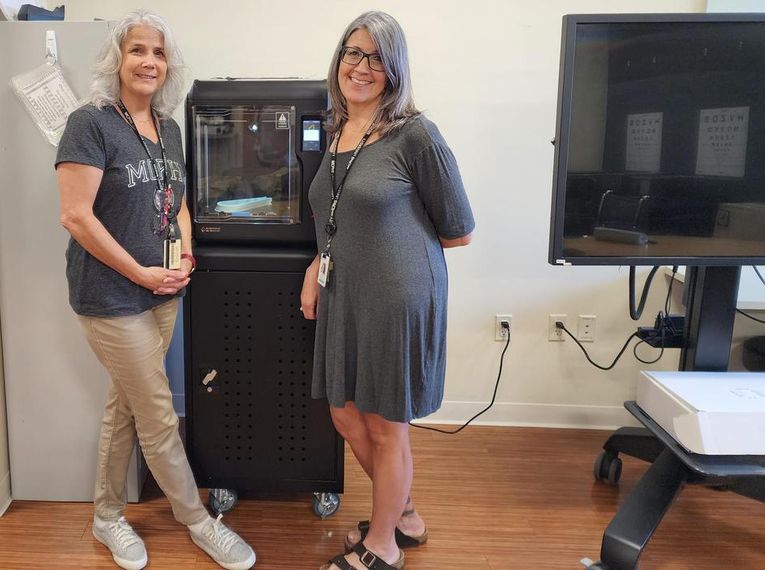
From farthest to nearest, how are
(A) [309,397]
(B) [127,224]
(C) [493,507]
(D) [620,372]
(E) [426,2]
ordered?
(D) [620,372] → (E) [426,2] → (C) [493,507] → (A) [309,397] → (B) [127,224]

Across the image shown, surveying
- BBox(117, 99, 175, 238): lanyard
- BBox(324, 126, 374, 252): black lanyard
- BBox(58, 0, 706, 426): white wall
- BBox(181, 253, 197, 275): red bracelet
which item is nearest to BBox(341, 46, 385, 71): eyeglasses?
BBox(324, 126, 374, 252): black lanyard

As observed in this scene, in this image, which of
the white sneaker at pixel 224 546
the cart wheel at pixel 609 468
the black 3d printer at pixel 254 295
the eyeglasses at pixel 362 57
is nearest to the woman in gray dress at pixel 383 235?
the eyeglasses at pixel 362 57

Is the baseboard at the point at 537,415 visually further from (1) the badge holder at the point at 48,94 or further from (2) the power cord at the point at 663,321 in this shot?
(1) the badge holder at the point at 48,94

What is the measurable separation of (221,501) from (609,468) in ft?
4.22

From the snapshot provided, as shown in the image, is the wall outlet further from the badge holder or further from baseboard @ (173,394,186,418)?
the badge holder

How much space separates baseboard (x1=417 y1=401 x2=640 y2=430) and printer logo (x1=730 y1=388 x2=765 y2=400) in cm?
88

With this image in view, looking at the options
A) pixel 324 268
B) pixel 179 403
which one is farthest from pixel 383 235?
pixel 179 403

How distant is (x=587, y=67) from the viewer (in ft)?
5.09

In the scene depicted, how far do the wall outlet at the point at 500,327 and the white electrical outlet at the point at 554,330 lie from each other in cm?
15

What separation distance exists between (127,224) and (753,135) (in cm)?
160

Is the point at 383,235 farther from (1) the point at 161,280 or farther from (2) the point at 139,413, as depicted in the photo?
(2) the point at 139,413

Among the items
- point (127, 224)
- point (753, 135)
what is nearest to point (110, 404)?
point (127, 224)

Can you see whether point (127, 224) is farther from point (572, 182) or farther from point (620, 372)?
point (620, 372)

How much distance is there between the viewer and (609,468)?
6.81ft
